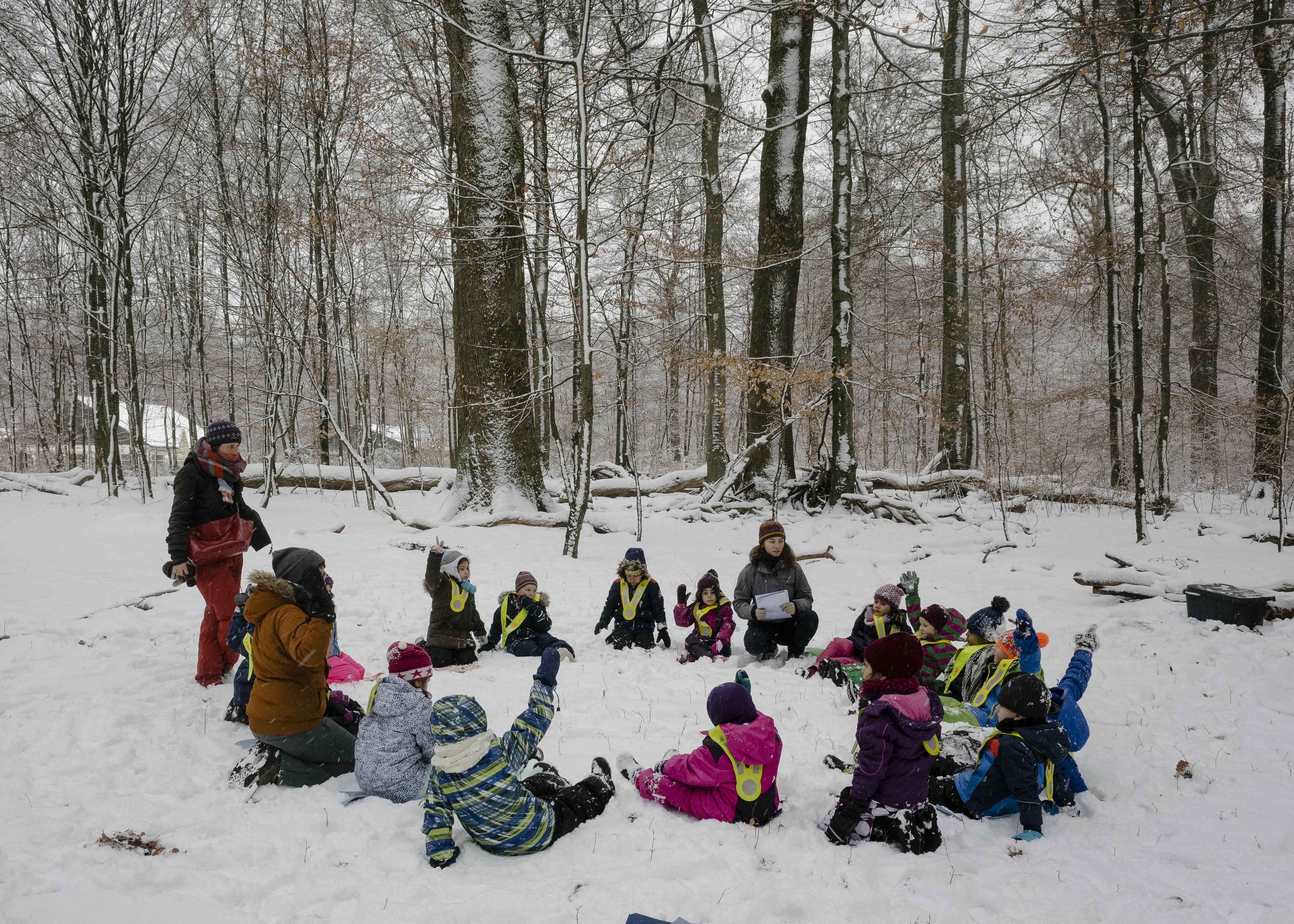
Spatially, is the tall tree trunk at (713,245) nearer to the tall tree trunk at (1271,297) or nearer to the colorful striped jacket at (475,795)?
the colorful striped jacket at (475,795)

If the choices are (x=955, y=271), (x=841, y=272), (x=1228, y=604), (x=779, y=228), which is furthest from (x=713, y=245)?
(x=1228, y=604)

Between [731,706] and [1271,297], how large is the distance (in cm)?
1327

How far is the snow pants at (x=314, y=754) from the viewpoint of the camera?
11.9ft

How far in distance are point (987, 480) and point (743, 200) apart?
11.9 meters

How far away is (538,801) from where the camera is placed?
3.16m

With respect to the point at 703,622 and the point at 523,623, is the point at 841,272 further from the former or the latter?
the point at 523,623

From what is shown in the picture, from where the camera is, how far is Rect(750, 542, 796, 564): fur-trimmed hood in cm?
630

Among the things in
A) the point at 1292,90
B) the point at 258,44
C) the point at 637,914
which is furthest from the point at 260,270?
the point at 1292,90

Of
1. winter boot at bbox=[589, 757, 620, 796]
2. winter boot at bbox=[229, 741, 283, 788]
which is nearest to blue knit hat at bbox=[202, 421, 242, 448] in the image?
winter boot at bbox=[229, 741, 283, 788]

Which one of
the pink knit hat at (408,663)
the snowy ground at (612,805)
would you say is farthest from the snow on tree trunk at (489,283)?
the pink knit hat at (408,663)

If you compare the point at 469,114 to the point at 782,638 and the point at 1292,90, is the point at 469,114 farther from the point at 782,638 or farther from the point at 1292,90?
the point at 1292,90

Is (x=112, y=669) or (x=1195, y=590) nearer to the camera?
(x=112, y=669)

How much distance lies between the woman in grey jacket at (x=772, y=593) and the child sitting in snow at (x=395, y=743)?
10.8 ft

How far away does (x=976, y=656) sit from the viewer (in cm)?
485
